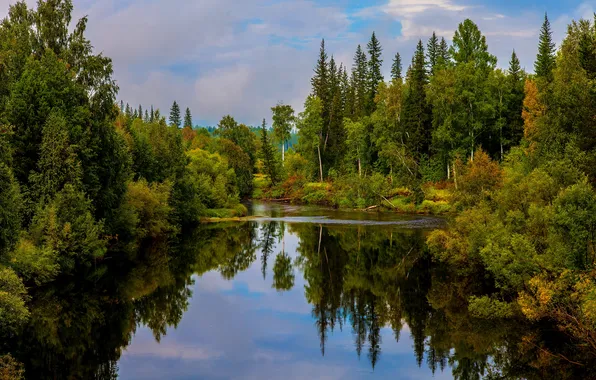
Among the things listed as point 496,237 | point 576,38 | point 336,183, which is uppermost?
point 576,38

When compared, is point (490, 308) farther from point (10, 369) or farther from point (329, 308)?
point (10, 369)

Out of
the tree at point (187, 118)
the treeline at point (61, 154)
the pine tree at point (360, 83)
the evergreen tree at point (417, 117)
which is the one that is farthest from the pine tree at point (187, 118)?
the treeline at point (61, 154)

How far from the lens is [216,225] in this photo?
61.1 meters

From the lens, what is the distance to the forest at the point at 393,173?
70.7ft

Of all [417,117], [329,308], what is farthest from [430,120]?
[329,308]

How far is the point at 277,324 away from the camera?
26.3 meters

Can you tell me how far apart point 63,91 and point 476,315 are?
89.5 ft

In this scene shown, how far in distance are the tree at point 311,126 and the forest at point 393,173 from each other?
9699mm

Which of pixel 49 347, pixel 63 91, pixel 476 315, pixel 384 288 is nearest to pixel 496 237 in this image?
pixel 476 315

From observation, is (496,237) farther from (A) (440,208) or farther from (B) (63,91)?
(A) (440,208)

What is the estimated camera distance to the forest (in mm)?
21547

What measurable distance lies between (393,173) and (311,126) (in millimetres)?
21360

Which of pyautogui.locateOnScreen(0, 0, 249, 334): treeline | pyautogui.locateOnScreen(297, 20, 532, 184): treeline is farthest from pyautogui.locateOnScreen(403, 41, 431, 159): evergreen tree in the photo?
pyautogui.locateOnScreen(0, 0, 249, 334): treeline

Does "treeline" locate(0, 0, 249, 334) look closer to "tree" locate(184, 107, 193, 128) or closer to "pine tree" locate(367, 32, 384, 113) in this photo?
"pine tree" locate(367, 32, 384, 113)
